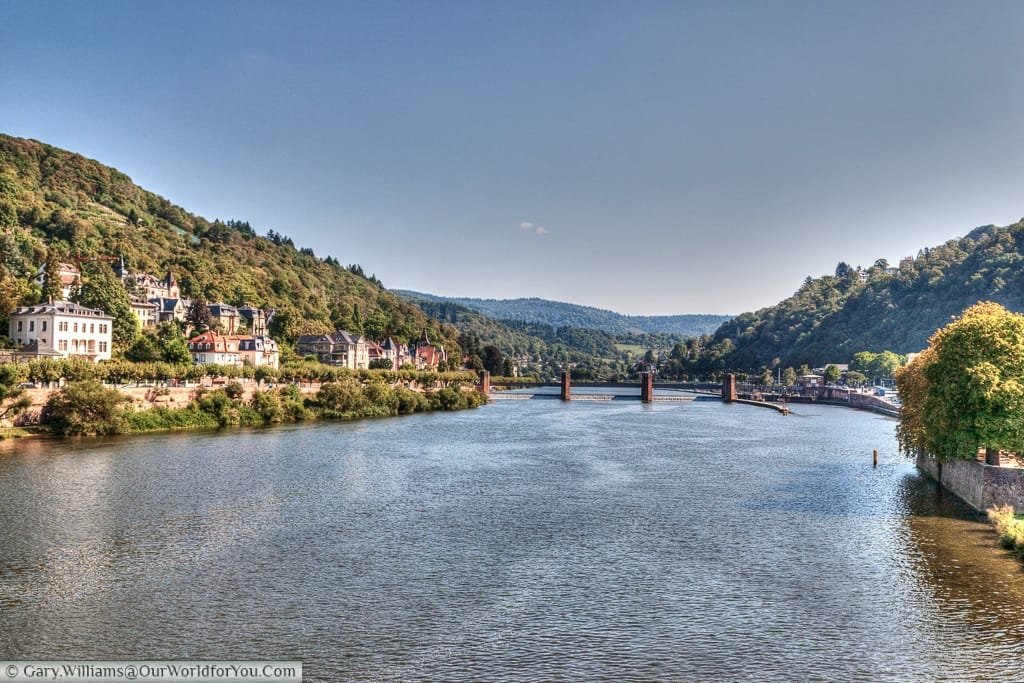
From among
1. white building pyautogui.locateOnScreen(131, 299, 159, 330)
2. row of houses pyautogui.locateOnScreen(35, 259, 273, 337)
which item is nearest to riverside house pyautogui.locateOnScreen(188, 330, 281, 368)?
row of houses pyautogui.locateOnScreen(35, 259, 273, 337)

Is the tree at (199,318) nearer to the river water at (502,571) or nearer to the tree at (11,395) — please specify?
the tree at (11,395)

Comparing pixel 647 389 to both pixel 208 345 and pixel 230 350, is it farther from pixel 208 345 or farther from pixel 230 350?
pixel 208 345

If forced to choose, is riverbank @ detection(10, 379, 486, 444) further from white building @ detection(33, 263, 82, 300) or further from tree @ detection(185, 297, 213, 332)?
white building @ detection(33, 263, 82, 300)

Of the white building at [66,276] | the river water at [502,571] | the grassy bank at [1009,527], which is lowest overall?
the river water at [502,571]

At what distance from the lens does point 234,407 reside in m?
79.6

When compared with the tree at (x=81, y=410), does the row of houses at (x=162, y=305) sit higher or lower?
higher

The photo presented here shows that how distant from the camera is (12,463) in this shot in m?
48.7

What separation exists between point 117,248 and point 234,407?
7590 cm

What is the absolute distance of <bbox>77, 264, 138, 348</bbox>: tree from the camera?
3612 inches

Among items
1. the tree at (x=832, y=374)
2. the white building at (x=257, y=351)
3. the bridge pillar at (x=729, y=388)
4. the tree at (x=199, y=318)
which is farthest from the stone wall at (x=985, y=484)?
the tree at (x=832, y=374)

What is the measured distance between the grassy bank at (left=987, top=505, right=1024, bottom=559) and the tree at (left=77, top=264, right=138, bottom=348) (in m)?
87.0

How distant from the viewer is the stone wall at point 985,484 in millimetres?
35000

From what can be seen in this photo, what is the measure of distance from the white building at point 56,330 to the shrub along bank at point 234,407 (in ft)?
54.7

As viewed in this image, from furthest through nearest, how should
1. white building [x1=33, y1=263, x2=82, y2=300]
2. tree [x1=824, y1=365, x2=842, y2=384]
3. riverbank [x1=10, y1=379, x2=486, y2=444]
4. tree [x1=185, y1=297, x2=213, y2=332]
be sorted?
tree [x1=824, y1=365, x2=842, y2=384] → tree [x1=185, y1=297, x2=213, y2=332] → white building [x1=33, y1=263, x2=82, y2=300] → riverbank [x1=10, y1=379, x2=486, y2=444]
